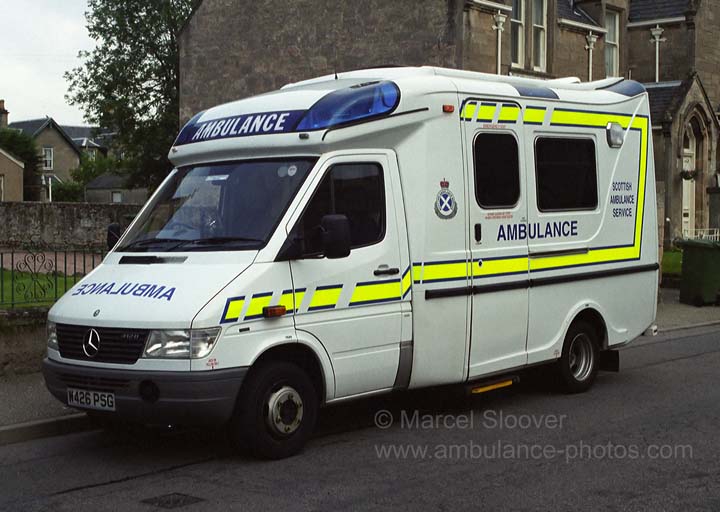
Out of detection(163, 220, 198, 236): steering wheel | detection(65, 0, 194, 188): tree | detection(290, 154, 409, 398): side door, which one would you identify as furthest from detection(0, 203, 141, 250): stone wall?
detection(290, 154, 409, 398): side door

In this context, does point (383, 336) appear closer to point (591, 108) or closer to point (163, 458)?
point (163, 458)

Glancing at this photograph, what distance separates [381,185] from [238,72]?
2266cm

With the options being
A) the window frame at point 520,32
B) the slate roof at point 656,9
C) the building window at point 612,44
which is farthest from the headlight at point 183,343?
the slate roof at point 656,9

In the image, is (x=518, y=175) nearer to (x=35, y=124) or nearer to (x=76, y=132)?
(x=35, y=124)

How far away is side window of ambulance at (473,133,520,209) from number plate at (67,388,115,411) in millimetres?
3625

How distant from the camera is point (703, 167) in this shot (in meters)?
35.0

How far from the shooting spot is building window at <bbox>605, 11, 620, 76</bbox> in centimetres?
3288

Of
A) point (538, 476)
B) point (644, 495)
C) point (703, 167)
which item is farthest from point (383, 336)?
point (703, 167)

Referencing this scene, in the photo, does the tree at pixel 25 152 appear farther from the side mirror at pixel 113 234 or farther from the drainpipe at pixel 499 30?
the side mirror at pixel 113 234

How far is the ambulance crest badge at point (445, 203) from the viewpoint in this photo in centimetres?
886

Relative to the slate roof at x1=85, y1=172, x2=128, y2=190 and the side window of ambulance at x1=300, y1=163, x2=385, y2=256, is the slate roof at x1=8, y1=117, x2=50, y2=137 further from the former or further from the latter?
the side window of ambulance at x1=300, y1=163, x2=385, y2=256

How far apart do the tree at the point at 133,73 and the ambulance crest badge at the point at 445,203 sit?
137 ft

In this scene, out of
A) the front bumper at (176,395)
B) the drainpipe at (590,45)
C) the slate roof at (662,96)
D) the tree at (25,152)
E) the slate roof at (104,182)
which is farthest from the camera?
the slate roof at (104,182)

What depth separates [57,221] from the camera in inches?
1404
